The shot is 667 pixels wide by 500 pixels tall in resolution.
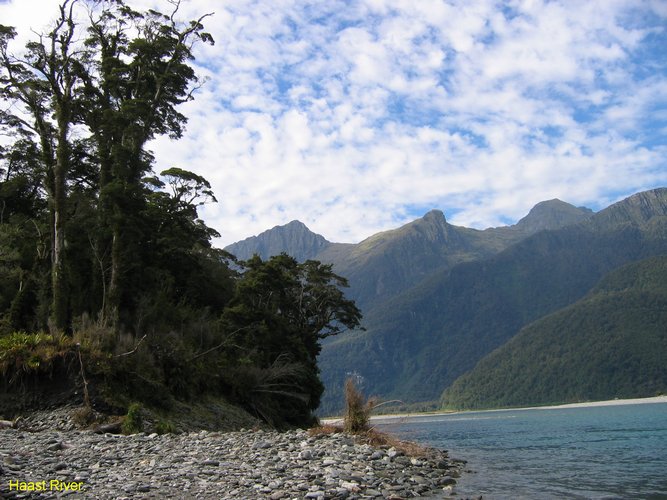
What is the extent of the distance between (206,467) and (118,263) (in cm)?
1501

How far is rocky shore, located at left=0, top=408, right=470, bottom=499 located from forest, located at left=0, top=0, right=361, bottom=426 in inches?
136

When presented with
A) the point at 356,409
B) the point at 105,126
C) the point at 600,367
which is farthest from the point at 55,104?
the point at 600,367

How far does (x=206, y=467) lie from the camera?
11500mm

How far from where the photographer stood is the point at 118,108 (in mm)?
28891

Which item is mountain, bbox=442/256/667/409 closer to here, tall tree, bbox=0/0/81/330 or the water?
the water

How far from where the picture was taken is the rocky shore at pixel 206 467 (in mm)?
9820

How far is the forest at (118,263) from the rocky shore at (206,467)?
3443 mm

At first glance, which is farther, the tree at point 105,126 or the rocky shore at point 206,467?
the tree at point 105,126

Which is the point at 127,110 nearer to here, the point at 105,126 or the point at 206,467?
the point at 105,126

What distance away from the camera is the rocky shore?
32.2 feet

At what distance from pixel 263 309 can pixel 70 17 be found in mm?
17185

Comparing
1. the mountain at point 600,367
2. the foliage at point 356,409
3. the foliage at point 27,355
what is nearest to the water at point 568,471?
the foliage at point 356,409

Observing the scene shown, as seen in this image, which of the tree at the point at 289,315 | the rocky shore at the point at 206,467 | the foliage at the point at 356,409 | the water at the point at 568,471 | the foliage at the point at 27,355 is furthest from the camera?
the tree at the point at 289,315

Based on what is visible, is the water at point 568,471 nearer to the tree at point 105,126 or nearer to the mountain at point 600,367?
the tree at point 105,126
